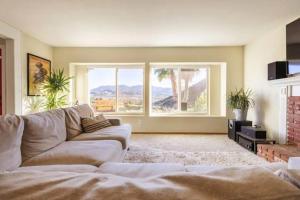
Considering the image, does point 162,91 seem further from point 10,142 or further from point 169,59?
point 10,142

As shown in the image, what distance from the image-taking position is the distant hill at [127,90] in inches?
242

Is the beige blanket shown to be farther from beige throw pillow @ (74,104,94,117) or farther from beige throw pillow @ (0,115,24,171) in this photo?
beige throw pillow @ (74,104,94,117)

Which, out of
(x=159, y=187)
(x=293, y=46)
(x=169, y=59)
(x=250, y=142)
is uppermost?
(x=169, y=59)

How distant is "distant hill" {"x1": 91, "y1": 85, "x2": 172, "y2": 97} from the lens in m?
6.14

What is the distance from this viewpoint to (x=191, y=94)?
6137 millimetres

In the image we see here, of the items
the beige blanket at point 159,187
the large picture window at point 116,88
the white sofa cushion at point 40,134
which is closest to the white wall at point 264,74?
the large picture window at point 116,88

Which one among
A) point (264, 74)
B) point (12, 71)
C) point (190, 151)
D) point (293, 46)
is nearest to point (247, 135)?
point (190, 151)

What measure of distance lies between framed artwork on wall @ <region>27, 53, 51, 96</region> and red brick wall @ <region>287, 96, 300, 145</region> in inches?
191

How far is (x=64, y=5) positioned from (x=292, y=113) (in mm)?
3699

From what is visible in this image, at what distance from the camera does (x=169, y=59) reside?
5.71 metres

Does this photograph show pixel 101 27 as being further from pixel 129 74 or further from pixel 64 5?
pixel 129 74

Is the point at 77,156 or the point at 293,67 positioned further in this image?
the point at 293,67

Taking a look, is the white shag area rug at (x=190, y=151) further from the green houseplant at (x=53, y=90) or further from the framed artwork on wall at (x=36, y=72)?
the framed artwork on wall at (x=36, y=72)

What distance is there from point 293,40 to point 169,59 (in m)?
2.82
